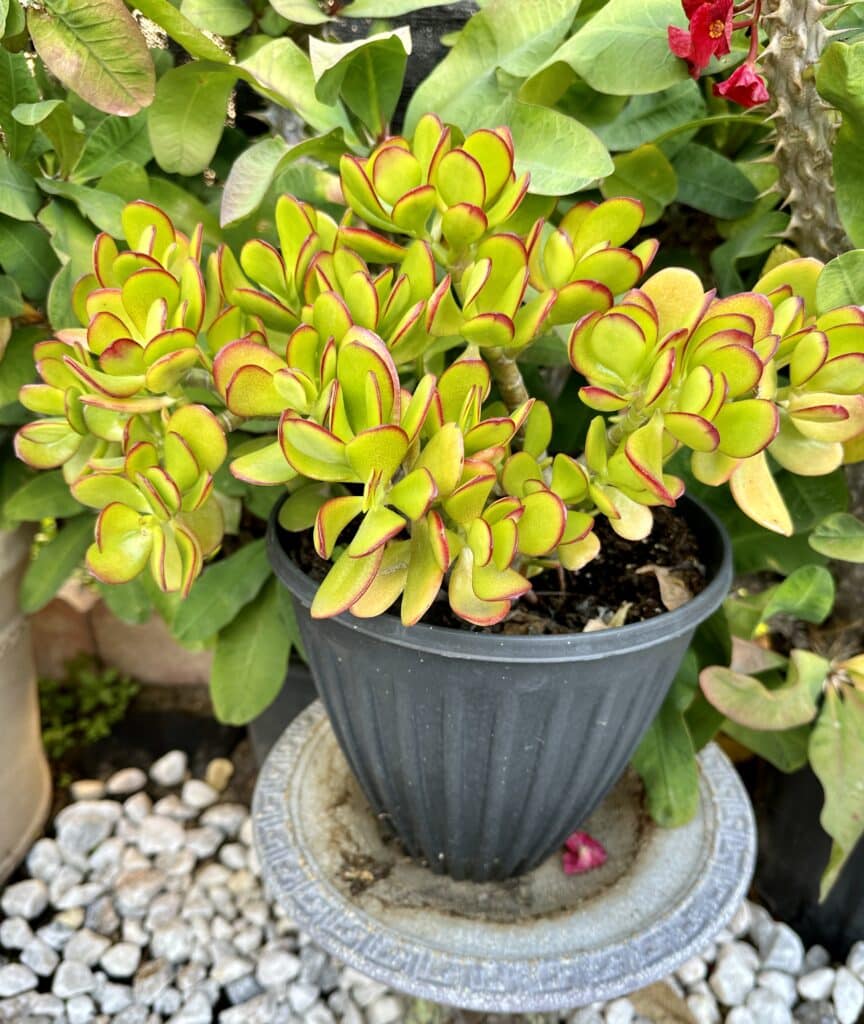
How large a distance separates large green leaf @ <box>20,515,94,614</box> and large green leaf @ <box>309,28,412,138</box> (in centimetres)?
55

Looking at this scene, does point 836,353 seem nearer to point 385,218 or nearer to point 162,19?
point 385,218

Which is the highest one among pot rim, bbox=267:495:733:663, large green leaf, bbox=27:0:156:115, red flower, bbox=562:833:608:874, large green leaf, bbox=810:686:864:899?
large green leaf, bbox=27:0:156:115

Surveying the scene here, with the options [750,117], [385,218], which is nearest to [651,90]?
[750,117]

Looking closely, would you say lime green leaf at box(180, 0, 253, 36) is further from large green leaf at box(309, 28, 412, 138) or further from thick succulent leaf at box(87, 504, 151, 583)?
thick succulent leaf at box(87, 504, 151, 583)

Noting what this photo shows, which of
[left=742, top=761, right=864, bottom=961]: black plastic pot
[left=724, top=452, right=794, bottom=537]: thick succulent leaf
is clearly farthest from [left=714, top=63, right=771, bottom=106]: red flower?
[left=742, top=761, right=864, bottom=961]: black plastic pot

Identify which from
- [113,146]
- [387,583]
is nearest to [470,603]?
[387,583]

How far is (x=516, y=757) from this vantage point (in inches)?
25.2

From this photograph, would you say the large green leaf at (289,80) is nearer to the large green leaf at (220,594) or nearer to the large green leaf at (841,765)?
the large green leaf at (220,594)

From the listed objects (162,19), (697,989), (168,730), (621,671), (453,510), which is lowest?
(168,730)

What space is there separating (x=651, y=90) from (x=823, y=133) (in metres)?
0.13

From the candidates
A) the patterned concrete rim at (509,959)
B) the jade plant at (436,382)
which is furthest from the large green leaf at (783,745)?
the jade plant at (436,382)

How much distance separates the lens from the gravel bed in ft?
3.27

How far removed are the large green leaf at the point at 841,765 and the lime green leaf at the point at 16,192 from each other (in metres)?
0.77

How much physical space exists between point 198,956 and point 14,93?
911 mm
